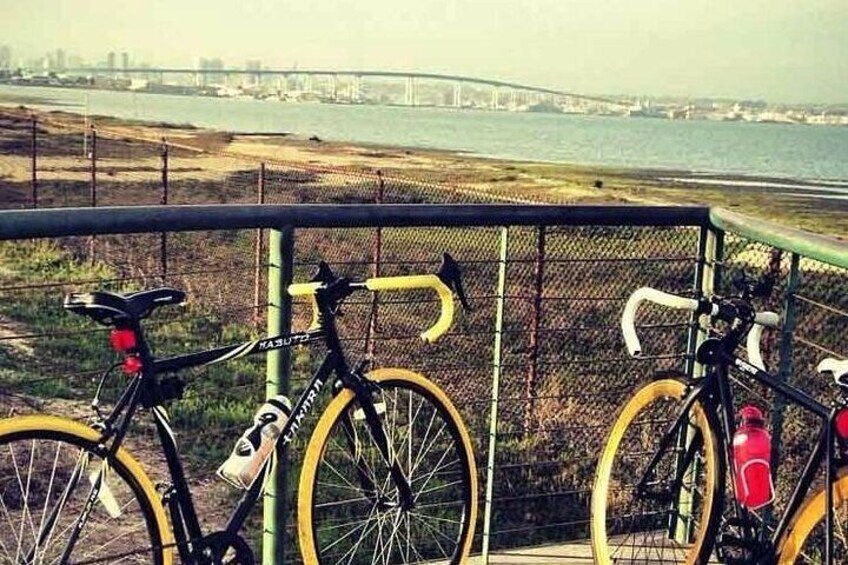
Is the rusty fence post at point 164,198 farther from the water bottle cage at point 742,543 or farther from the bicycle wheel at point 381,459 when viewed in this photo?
the water bottle cage at point 742,543

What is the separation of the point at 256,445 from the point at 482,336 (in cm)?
709

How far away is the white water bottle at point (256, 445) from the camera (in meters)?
2.95

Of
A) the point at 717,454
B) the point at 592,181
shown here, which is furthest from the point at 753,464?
the point at 592,181

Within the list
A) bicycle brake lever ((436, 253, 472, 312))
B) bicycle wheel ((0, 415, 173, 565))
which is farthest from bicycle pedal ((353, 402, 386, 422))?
bicycle wheel ((0, 415, 173, 565))

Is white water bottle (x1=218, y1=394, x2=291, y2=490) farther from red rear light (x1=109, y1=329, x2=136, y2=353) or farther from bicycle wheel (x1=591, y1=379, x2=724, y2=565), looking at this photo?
bicycle wheel (x1=591, y1=379, x2=724, y2=565)

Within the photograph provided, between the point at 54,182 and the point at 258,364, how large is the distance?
68.7 ft

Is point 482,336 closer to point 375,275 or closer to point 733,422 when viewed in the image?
point 375,275

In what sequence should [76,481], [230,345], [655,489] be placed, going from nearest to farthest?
[76,481] → [230,345] → [655,489]

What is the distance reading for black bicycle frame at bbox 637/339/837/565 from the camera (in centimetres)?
296

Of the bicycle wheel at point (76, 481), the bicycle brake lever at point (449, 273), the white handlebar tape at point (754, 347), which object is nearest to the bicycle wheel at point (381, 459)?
the bicycle brake lever at point (449, 273)

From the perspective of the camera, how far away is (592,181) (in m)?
54.2

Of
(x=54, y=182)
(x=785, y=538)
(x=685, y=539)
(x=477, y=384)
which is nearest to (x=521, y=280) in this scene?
(x=477, y=384)

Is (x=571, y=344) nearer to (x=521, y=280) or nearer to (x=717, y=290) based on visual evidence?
(x=521, y=280)

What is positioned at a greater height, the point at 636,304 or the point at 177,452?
the point at 636,304
